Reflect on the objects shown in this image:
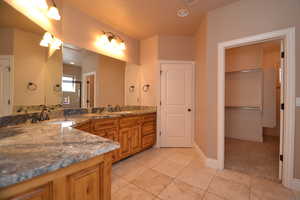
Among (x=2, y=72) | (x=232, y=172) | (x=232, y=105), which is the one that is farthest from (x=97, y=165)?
(x=232, y=105)

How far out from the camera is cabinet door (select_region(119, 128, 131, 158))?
2.26m

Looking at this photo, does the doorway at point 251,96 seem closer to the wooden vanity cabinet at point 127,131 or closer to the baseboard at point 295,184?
the baseboard at point 295,184

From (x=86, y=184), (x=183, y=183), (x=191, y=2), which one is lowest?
(x=183, y=183)

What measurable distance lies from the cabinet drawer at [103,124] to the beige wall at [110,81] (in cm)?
63

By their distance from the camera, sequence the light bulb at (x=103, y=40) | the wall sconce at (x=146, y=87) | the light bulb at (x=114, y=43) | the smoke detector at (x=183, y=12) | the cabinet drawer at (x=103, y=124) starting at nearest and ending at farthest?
the cabinet drawer at (x=103, y=124) < the smoke detector at (x=183, y=12) < the light bulb at (x=103, y=40) < the light bulb at (x=114, y=43) < the wall sconce at (x=146, y=87)

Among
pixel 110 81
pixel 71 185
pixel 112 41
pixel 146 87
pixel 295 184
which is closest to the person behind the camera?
pixel 71 185

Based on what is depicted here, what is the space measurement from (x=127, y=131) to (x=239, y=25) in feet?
8.04

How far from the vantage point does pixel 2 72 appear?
112cm

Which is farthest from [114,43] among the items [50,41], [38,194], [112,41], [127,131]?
[38,194]

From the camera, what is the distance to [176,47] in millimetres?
3092

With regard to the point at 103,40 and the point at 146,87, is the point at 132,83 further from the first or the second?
the point at 103,40

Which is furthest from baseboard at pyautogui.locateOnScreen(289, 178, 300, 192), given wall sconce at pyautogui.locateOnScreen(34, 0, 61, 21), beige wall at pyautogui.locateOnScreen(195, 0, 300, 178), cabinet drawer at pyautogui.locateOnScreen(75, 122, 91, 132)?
wall sconce at pyautogui.locateOnScreen(34, 0, 61, 21)

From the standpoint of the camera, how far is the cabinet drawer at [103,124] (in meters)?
1.90

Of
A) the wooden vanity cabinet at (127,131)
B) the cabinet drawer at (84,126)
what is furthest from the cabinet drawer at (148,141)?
the cabinet drawer at (84,126)
